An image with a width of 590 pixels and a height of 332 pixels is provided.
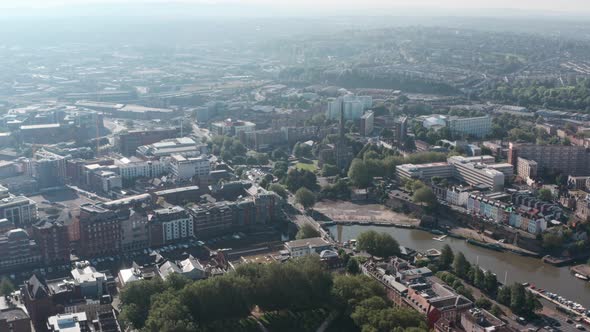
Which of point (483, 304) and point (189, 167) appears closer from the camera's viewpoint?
point (483, 304)

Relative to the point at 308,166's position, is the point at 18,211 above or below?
above

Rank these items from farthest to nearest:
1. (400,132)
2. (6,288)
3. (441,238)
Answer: (400,132) → (441,238) → (6,288)

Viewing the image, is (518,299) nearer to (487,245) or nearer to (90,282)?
(487,245)

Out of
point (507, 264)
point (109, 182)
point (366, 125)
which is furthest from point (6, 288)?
point (366, 125)

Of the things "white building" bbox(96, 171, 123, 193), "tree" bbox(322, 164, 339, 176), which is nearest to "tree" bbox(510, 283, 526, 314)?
"tree" bbox(322, 164, 339, 176)

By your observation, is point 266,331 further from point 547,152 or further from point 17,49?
point 17,49

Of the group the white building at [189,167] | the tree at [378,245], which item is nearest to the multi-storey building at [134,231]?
the tree at [378,245]
